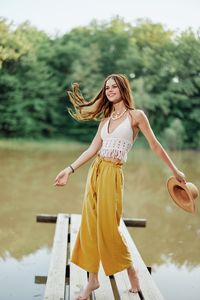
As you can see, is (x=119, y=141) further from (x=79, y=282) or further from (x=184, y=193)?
(x=79, y=282)

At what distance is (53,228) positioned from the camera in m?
5.13

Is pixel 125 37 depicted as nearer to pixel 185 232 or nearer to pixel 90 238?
pixel 185 232

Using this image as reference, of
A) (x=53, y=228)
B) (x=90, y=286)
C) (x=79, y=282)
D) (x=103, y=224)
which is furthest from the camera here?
(x=53, y=228)

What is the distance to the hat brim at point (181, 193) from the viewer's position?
268 cm

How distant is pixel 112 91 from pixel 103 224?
682 mm

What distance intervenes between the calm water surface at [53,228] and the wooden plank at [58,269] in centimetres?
22

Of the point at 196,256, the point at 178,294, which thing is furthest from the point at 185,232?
the point at 178,294

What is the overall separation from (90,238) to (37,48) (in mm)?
19705

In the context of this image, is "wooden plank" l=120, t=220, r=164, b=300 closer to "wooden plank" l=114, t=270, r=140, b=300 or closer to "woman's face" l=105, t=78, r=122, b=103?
"wooden plank" l=114, t=270, r=140, b=300

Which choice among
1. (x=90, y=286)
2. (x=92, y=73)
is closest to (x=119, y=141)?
(x=90, y=286)

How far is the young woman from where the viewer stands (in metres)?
2.62

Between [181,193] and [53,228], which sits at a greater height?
[181,193]

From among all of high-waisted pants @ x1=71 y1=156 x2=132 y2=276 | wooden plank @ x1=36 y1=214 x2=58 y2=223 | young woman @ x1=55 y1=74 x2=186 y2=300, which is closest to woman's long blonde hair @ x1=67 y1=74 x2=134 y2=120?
young woman @ x1=55 y1=74 x2=186 y2=300

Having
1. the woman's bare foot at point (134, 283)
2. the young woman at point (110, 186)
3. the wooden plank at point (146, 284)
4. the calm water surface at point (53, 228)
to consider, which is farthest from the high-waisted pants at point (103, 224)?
the calm water surface at point (53, 228)
